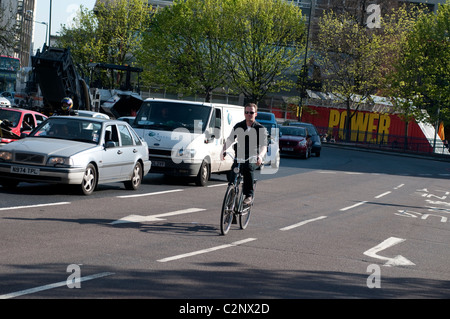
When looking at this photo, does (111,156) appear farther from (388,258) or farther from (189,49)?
(189,49)

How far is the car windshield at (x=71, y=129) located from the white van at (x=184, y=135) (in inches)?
122

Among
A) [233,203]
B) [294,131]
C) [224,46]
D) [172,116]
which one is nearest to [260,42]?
[224,46]

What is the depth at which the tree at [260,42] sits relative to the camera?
62.2m

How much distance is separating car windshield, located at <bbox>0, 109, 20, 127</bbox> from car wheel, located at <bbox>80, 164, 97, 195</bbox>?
8.99 m

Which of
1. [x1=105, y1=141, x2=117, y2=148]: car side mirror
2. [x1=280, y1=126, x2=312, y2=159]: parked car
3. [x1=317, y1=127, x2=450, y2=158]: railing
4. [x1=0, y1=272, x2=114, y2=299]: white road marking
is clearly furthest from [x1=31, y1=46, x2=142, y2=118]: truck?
[x1=317, y1=127, x2=450, y2=158]: railing

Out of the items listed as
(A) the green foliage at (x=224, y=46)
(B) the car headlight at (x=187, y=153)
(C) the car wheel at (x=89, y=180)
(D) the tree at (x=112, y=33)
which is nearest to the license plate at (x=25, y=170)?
(C) the car wheel at (x=89, y=180)

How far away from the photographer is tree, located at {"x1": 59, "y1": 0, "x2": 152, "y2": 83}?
247ft

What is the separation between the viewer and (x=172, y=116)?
769 inches

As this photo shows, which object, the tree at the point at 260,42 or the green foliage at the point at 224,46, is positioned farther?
the green foliage at the point at 224,46

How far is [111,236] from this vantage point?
33.1ft

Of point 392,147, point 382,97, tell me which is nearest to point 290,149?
point 392,147

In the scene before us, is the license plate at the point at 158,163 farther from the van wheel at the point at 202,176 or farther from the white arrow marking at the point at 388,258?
the white arrow marking at the point at 388,258

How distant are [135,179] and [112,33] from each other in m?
60.8
